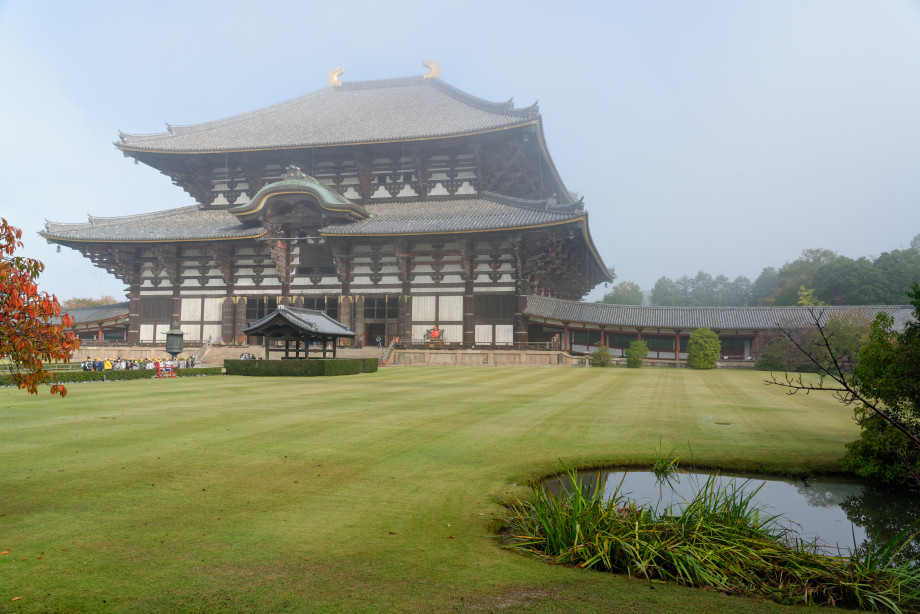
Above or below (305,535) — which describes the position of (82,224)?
above

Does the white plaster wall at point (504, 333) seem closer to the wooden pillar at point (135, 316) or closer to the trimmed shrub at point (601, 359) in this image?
the trimmed shrub at point (601, 359)

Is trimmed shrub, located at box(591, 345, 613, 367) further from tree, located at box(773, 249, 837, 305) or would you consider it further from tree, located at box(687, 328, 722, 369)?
tree, located at box(773, 249, 837, 305)

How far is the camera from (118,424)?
10.6 metres

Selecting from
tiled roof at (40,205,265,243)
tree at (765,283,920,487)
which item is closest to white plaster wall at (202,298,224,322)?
tiled roof at (40,205,265,243)

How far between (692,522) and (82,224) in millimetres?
46866

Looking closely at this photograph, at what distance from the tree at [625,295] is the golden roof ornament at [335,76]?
6038cm

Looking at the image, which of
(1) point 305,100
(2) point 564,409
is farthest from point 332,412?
(1) point 305,100

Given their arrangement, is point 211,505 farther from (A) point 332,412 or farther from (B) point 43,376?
(A) point 332,412

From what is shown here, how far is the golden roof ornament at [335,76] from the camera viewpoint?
52062 millimetres

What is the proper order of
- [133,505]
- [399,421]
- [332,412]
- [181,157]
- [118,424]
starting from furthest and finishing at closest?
[181,157]
[332,412]
[399,421]
[118,424]
[133,505]

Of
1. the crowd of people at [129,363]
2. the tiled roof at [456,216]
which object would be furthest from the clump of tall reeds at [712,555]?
the tiled roof at [456,216]

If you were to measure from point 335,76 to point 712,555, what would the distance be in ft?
180

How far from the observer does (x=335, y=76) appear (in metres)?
52.5

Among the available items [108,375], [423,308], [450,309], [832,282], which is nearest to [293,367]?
[108,375]
